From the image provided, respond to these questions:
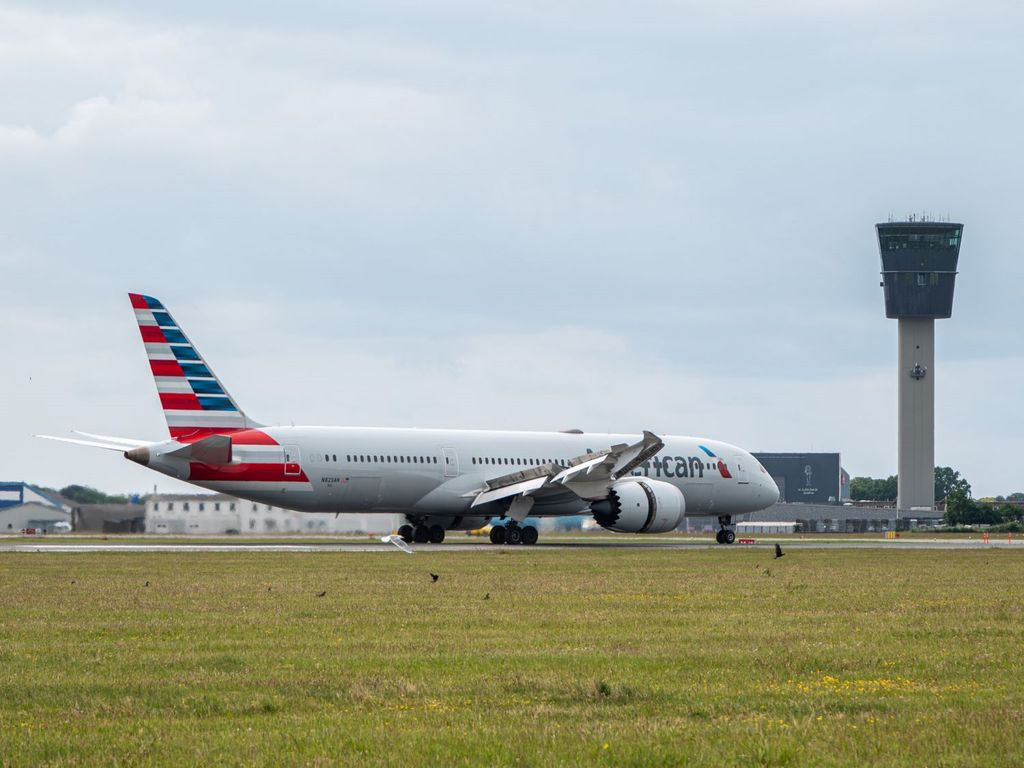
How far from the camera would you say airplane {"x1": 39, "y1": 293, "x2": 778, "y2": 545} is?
50.2 metres

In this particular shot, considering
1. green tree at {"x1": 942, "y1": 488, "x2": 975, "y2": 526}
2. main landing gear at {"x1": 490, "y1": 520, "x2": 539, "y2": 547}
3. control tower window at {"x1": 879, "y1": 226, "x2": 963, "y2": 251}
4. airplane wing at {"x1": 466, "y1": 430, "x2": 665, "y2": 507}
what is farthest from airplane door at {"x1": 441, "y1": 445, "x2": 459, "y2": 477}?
control tower window at {"x1": 879, "y1": 226, "x2": 963, "y2": 251}

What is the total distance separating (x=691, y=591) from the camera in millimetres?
27047

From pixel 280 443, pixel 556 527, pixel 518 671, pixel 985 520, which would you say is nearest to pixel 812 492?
pixel 985 520

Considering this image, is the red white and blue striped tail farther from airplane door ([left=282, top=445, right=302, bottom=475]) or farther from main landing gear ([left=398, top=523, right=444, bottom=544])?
main landing gear ([left=398, top=523, right=444, bottom=544])

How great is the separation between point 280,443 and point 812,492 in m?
154

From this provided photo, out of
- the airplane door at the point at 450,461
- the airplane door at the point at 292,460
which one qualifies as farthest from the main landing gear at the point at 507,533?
the airplane door at the point at 292,460

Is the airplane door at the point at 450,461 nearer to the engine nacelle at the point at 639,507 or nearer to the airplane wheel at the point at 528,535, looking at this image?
the airplane wheel at the point at 528,535

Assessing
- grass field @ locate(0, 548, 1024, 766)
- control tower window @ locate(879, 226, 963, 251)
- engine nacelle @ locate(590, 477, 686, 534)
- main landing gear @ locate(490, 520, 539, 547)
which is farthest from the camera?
control tower window @ locate(879, 226, 963, 251)

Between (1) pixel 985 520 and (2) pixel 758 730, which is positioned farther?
(1) pixel 985 520

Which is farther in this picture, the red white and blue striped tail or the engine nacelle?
the engine nacelle

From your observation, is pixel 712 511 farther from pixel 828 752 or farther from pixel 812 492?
pixel 812 492

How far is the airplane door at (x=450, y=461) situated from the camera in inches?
2175

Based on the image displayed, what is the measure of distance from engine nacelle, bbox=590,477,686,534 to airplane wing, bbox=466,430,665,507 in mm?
551

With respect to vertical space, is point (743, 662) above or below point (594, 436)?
below
